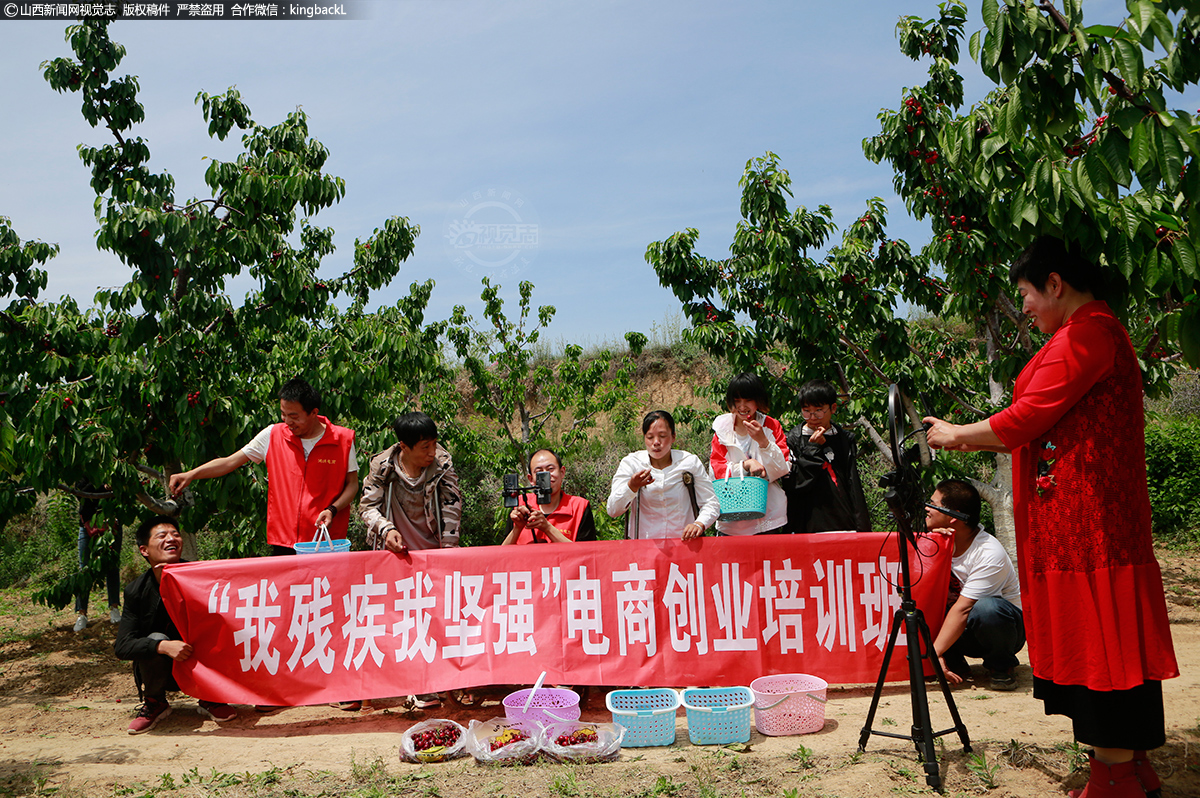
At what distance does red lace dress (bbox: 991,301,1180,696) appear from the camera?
2795 millimetres

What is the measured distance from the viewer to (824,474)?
519 cm

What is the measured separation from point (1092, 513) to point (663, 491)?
252cm

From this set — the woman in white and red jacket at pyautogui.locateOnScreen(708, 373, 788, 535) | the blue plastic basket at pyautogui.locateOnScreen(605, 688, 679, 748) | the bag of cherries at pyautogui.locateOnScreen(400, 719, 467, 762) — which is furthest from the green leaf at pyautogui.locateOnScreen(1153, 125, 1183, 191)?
the bag of cherries at pyautogui.locateOnScreen(400, 719, 467, 762)

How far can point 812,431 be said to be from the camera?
521 centimetres

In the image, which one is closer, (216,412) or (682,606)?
(682,606)

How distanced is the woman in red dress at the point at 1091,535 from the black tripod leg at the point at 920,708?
49 cm

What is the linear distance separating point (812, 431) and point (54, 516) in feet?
39.7

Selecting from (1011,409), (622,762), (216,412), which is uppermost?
(216,412)

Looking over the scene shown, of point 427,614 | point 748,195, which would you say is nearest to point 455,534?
point 427,614

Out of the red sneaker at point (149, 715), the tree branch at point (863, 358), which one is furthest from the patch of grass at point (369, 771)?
the tree branch at point (863, 358)

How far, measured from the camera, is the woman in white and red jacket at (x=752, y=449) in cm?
483

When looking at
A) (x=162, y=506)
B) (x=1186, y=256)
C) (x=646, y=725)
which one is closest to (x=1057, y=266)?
(x=1186, y=256)

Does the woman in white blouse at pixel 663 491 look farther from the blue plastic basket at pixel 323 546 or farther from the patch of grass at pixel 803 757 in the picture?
the blue plastic basket at pixel 323 546

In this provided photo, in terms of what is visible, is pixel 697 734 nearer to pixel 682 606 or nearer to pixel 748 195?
pixel 682 606
